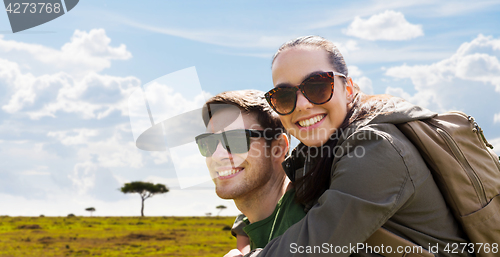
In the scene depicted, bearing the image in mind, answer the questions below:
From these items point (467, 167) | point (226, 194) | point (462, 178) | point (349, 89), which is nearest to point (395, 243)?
point (462, 178)

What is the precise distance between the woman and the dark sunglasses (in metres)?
0.65

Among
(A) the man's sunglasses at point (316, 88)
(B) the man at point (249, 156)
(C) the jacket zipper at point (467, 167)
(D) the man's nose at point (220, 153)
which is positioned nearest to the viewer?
(C) the jacket zipper at point (467, 167)

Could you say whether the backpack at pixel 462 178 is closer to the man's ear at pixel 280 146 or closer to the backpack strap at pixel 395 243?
the backpack strap at pixel 395 243

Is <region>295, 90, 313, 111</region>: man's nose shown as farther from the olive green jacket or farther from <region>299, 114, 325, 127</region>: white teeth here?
the olive green jacket

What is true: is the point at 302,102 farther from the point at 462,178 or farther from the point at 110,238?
the point at 110,238

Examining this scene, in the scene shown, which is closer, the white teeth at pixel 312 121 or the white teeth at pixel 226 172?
the white teeth at pixel 312 121

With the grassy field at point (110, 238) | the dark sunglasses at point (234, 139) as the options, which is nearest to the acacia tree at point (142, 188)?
the grassy field at point (110, 238)

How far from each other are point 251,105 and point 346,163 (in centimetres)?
189

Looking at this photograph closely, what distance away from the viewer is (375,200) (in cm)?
229

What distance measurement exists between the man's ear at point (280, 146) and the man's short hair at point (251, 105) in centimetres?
10

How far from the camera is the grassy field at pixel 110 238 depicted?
3529 centimetres

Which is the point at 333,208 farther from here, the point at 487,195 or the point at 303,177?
the point at 487,195

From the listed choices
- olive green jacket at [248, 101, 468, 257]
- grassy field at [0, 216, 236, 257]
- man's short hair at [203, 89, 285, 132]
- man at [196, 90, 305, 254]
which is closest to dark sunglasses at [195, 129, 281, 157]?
man at [196, 90, 305, 254]

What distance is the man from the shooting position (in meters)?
3.89
